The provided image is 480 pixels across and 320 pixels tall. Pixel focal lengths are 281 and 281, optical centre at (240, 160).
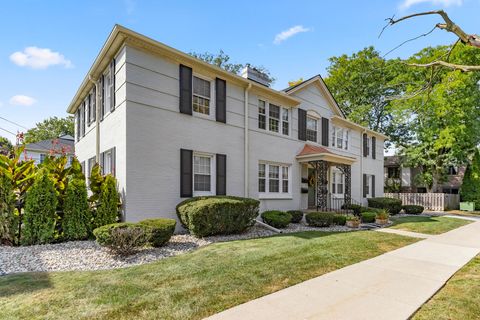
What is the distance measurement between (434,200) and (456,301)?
2240 centimetres

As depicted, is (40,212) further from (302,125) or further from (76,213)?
(302,125)

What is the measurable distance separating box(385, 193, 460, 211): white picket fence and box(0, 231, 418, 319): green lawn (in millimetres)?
19664

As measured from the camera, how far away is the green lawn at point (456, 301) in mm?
3664

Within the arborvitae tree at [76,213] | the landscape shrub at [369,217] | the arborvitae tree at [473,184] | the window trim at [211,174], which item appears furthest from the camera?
the arborvitae tree at [473,184]

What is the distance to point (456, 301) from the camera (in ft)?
13.5

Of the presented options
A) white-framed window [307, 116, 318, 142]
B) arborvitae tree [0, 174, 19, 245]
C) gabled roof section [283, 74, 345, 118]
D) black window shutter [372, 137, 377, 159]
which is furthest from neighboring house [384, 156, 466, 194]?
arborvitae tree [0, 174, 19, 245]

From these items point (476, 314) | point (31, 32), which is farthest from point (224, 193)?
point (31, 32)

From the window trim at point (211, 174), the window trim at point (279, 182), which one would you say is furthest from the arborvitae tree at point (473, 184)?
the window trim at point (211, 174)

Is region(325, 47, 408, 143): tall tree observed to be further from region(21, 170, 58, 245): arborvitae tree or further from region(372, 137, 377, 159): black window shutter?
region(21, 170, 58, 245): arborvitae tree

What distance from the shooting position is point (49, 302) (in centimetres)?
383

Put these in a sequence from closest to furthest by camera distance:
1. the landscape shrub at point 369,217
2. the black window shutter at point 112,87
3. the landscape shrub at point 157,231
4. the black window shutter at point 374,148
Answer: the landscape shrub at point 157,231 < the black window shutter at point 112,87 < the landscape shrub at point 369,217 < the black window shutter at point 374,148

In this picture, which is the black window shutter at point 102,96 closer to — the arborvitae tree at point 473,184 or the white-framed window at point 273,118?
the white-framed window at point 273,118

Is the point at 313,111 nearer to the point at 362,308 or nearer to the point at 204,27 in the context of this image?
the point at 204,27

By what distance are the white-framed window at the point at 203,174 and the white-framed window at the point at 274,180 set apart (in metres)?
2.65
